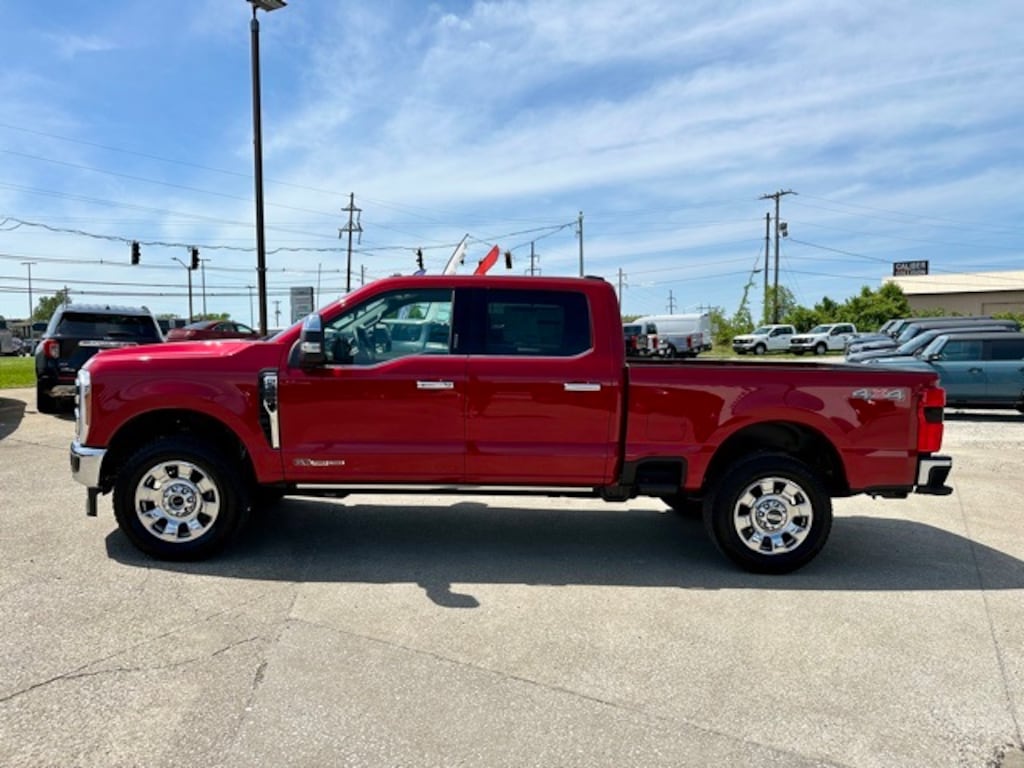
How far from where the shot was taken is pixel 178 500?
480 centimetres

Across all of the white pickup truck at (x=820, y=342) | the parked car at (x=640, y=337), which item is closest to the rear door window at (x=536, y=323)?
the parked car at (x=640, y=337)

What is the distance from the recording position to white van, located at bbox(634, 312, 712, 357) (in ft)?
128

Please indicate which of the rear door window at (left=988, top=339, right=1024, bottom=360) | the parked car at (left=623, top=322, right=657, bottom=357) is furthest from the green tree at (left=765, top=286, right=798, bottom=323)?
the rear door window at (left=988, top=339, right=1024, bottom=360)

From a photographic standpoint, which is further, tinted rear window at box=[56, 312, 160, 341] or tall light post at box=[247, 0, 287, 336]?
tall light post at box=[247, 0, 287, 336]

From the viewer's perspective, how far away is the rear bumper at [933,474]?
4.83m

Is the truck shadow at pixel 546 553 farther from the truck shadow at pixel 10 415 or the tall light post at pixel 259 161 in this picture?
the tall light post at pixel 259 161

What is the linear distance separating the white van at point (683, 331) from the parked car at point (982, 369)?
24213mm

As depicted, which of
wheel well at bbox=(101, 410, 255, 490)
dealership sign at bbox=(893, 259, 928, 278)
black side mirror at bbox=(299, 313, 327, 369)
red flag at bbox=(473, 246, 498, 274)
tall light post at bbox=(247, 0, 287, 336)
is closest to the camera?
black side mirror at bbox=(299, 313, 327, 369)

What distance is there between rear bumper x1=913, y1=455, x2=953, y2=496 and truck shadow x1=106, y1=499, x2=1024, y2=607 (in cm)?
59

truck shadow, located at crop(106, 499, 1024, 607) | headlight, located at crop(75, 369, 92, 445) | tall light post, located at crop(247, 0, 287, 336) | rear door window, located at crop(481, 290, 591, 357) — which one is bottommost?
truck shadow, located at crop(106, 499, 1024, 607)

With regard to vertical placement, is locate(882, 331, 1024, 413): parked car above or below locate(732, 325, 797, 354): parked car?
below

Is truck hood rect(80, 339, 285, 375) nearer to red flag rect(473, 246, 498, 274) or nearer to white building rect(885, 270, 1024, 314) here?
red flag rect(473, 246, 498, 274)

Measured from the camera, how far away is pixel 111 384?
4.76 metres

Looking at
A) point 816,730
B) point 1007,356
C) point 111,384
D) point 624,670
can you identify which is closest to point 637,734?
point 624,670
